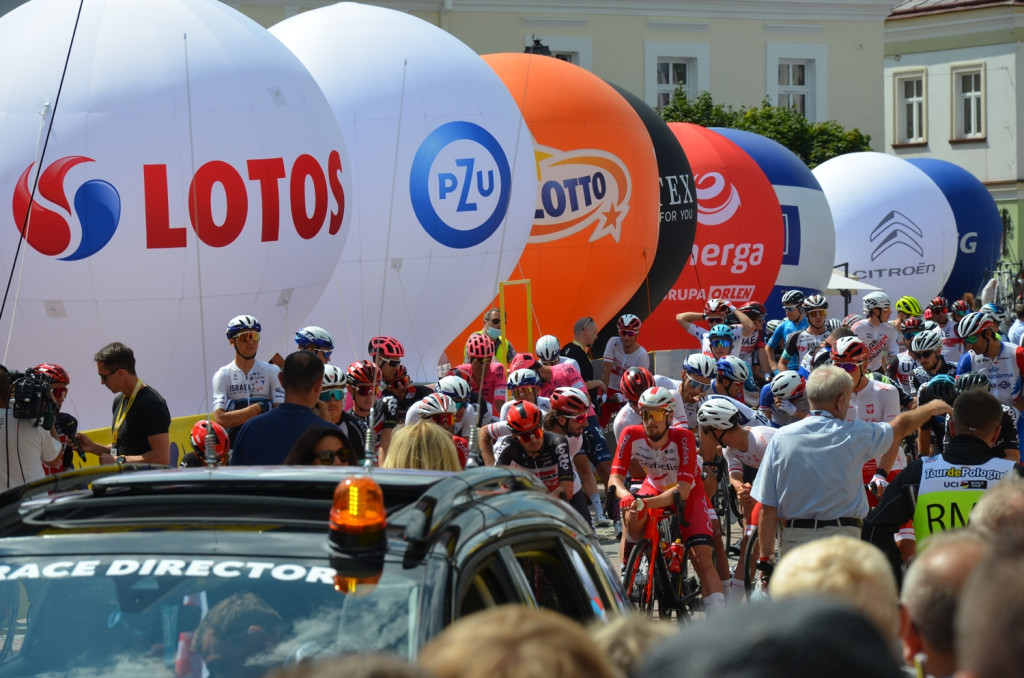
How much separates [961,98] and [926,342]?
42.8 m

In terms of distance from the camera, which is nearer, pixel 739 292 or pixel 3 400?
pixel 3 400

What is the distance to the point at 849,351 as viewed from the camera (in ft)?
35.3

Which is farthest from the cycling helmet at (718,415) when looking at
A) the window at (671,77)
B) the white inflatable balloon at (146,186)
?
the window at (671,77)

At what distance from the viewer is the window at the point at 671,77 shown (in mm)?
40781

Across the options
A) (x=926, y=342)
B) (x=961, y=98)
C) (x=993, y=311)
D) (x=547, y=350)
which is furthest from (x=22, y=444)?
(x=961, y=98)

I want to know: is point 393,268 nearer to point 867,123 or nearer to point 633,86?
point 633,86

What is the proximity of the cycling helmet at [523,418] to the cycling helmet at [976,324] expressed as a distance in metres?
4.86

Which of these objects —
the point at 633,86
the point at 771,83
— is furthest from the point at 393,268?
the point at 771,83

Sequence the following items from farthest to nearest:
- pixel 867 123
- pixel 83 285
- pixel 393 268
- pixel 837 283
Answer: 1. pixel 867 123
2. pixel 837 283
3. pixel 393 268
4. pixel 83 285

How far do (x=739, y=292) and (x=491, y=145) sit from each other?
31.0ft

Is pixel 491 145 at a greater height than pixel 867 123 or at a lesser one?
lesser

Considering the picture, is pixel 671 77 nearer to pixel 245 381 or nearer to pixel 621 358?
pixel 621 358

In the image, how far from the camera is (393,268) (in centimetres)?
1655

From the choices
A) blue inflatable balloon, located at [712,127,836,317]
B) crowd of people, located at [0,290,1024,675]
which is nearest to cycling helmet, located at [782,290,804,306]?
crowd of people, located at [0,290,1024,675]
